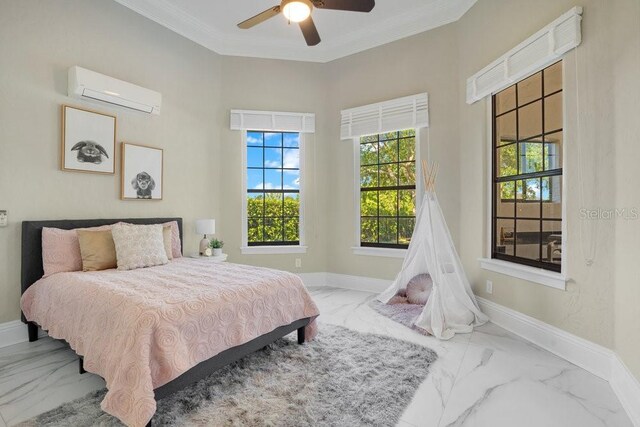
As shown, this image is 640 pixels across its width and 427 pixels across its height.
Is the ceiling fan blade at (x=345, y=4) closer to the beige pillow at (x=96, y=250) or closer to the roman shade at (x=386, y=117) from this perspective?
the roman shade at (x=386, y=117)

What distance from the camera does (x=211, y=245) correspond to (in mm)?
4195

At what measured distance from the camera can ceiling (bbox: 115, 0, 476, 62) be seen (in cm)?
380

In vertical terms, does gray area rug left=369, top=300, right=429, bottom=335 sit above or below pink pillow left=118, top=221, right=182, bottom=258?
below

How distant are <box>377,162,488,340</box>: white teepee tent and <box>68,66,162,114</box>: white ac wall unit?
10.1 ft

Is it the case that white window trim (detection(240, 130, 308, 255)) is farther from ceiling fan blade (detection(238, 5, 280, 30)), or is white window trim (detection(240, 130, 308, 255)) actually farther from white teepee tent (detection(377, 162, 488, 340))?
ceiling fan blade (detection(238, 5, 280, 30))

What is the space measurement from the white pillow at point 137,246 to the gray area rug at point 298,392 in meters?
1.20

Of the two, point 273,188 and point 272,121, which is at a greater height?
point 272,121

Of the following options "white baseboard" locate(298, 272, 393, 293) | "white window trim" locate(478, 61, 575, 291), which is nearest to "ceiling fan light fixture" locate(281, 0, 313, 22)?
"white window trim" locate(478, 61, 575, 291)

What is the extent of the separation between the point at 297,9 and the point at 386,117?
7.20 ft

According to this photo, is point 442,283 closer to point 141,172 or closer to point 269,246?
point 269,246

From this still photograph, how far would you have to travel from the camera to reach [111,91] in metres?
3.29

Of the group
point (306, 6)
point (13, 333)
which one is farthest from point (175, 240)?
point (306, 6)

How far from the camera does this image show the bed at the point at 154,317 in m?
1.65

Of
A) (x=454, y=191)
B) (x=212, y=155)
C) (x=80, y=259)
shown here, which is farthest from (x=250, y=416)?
(x=212, y=155)
